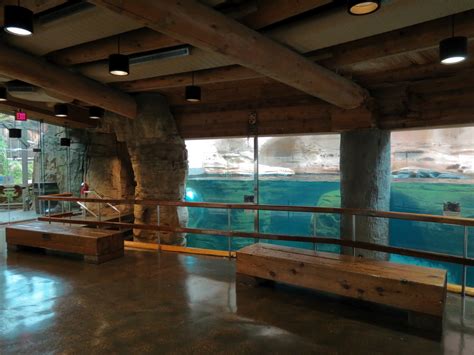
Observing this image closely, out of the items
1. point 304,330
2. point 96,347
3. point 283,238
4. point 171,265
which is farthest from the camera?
point 171,265

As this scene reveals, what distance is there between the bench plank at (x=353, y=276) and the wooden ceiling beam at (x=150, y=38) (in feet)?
7.43

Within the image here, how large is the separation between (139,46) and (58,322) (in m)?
3.04

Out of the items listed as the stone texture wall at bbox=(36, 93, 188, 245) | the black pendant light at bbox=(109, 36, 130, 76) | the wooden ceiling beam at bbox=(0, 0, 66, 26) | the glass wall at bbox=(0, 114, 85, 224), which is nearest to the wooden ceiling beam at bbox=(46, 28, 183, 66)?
the black pendant light at bbox=(109, 36, 130, 76)

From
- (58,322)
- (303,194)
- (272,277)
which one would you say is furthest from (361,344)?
(303,194)

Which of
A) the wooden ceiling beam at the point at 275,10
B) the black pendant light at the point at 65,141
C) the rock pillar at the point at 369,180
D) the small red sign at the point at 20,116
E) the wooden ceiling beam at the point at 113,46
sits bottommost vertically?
the rock pillar at the point at 369,180

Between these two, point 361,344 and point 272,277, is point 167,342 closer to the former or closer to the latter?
point 272,277

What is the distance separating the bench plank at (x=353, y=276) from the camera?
2.37 metres

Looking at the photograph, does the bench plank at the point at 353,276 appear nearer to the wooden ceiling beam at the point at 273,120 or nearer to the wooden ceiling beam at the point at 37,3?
the wooden ceiling beam at the point at 273,120

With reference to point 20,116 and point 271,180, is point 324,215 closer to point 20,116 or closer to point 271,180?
point 271,180

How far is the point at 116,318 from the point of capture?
2639mm

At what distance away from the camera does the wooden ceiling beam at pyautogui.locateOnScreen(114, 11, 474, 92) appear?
301cm

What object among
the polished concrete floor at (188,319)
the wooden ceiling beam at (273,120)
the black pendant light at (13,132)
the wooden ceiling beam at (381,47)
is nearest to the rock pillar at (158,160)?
the wooden ceiling beam at (273,120)

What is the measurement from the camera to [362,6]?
2164 mm

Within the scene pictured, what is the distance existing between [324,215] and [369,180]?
8.40m
